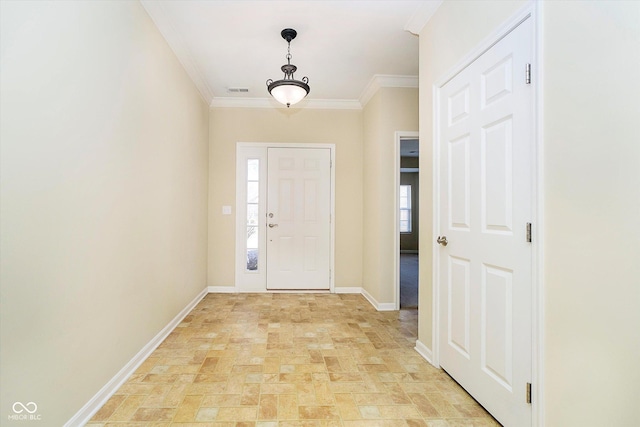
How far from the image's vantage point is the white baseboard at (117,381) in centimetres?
164

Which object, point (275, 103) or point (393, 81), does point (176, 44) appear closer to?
point (275, 103)

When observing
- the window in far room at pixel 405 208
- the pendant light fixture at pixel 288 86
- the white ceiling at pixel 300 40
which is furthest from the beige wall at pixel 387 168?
the window in far room at pixel 405 208

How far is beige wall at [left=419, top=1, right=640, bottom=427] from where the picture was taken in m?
1.08

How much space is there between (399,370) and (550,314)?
3.96 ft

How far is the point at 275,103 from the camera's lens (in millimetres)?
4527

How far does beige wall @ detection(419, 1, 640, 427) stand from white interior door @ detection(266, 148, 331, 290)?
3322 mm

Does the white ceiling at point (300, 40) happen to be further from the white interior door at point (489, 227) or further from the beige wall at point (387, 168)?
the white interior door at point (489, 227)

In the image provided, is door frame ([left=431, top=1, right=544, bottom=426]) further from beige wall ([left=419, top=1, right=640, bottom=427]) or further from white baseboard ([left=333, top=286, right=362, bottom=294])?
white baseboard ([left=333, top=286, right=362, bottom=294])

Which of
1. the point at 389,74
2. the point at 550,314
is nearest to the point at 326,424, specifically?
the point at 550,314

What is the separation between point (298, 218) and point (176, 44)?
251 cm

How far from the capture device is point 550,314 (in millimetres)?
1362

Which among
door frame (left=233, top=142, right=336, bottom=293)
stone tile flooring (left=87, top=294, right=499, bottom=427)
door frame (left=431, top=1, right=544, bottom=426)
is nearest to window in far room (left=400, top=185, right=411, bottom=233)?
door frame (left=233, top=142, right=336, bottom=293)

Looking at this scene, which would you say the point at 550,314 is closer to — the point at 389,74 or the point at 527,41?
the point at 527,41

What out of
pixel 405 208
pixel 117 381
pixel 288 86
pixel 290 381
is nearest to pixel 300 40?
pixel 288 86
